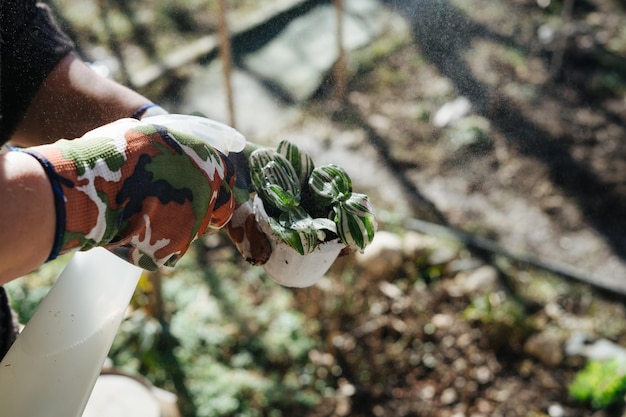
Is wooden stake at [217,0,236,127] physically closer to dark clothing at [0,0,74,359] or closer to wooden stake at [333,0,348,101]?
wooden stake at [333,0,348,101]

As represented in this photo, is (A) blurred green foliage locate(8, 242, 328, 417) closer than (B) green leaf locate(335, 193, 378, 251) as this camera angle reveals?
No

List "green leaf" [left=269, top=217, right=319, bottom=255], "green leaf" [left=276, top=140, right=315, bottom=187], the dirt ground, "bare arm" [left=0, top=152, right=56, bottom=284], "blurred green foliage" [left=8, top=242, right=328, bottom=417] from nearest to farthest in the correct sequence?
"bare arm" [left=0, top=152, right=56, bottom=284] → "green leaf" [left=269, top=217, right=319, bottom=255] → "green leaf" [left=276, top=140, right=315, bottom=187] → "blurred green foliage" [left=8, top=242, right=328, bottom=417] → the dirt ground

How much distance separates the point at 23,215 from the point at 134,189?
5.4 inches

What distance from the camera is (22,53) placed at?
1.13m

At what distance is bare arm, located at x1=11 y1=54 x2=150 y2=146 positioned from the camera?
3.90 feet

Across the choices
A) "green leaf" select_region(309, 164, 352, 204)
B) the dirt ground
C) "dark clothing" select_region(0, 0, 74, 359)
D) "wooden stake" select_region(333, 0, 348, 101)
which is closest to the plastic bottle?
"dark clothing" select_region(0, 0, 74, 359)

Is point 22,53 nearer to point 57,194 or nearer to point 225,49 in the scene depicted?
point 57,194

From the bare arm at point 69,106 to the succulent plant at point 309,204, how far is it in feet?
0.95

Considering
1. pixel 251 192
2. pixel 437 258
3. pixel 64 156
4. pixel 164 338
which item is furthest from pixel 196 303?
pixel 64 156

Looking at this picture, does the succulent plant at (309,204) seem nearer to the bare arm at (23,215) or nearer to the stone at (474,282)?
the bare arm at (23,215)

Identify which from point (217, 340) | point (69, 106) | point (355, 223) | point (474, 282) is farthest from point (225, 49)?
point (355, 223)

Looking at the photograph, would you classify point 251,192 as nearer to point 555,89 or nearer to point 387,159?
point 387,159

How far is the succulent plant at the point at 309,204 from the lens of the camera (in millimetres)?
1055

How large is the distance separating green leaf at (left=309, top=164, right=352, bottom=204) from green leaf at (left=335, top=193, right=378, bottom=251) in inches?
1.3
